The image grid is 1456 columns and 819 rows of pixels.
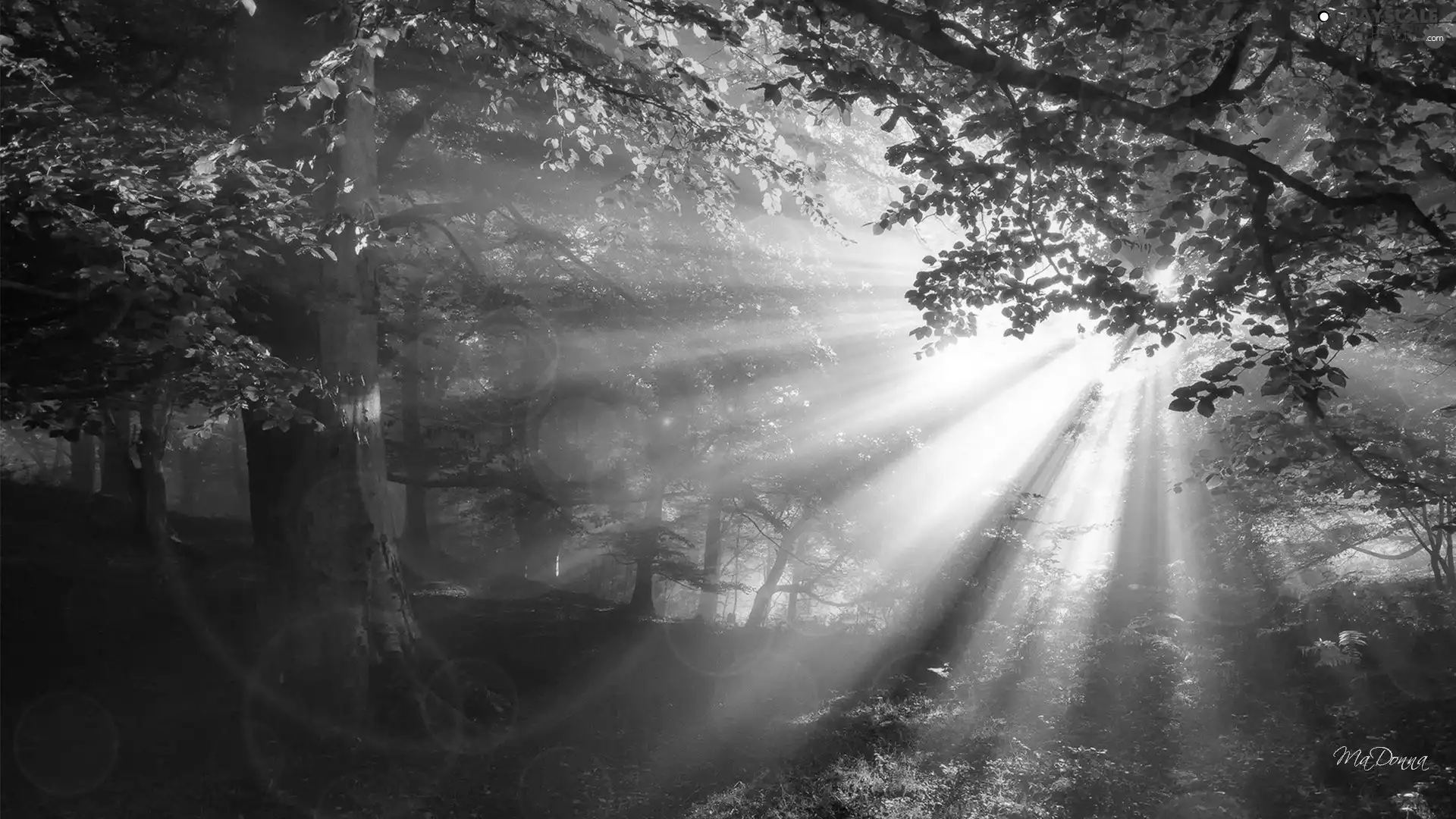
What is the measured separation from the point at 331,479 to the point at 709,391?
7997 mm

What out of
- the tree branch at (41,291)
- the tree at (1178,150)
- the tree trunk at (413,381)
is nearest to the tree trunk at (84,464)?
the tree trunk at (413,381)

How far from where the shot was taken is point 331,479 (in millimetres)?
6973

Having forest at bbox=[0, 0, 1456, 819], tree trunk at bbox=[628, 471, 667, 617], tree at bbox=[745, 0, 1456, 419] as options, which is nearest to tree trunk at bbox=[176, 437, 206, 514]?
forest at bbox=[0, 0, 1456, 819]

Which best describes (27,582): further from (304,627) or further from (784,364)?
(784,364)

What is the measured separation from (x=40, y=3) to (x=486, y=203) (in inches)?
216

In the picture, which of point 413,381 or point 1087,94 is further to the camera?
point 413,381

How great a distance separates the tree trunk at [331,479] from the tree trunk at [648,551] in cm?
814

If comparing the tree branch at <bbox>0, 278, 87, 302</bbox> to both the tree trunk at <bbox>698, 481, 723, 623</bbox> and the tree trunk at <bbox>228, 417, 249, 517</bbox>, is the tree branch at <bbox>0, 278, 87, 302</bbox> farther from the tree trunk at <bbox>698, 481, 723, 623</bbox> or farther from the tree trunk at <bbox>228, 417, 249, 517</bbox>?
the tree trunk at <bbox>228, 417, 249, 517</bbox>

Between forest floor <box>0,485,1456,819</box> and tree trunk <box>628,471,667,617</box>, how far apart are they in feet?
5.17

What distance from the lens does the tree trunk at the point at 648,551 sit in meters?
15.6

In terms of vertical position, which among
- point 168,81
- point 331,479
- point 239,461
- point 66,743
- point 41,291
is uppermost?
point 168,81

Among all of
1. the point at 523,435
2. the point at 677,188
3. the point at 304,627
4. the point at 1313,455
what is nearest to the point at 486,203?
the point at 677,188
